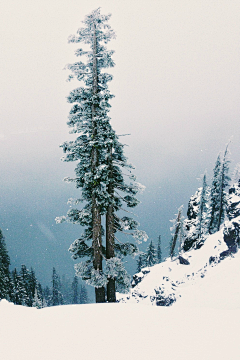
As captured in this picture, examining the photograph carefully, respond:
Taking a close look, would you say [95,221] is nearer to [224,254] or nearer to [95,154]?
[95,154]

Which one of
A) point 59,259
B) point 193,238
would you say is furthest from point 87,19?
point 59,259

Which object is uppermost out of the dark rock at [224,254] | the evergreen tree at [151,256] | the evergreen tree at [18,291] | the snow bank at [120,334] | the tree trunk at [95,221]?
the tree trunk at [95,221]

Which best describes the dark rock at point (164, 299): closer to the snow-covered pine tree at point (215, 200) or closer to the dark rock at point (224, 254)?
the dark rock at point (224, 254)

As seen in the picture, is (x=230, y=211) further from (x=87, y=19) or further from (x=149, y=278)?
(x=87, y=19)

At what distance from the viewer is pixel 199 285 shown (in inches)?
382

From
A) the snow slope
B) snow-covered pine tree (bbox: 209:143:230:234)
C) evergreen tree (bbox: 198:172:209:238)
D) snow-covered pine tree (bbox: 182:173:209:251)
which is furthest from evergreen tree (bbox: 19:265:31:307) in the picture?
snow-covered pine tree (bbox: 209:143:230:234)

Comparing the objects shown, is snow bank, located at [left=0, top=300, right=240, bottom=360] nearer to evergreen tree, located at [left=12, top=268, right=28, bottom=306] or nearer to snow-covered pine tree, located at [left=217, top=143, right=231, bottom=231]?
snow-covered pine tree, located at [left=217, top=143, right=231, bottom=231]

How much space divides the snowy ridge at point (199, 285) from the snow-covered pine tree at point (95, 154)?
383cm

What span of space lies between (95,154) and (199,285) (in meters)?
9.88

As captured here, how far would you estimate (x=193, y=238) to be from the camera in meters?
31.0

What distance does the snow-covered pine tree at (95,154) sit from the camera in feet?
25.0

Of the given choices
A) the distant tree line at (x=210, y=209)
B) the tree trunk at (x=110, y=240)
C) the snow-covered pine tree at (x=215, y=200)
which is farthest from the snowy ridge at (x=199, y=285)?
the snow-covered pine tree at (x=215, y=200)

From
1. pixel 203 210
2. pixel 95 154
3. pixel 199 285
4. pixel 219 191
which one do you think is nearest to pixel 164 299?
pixel 199 285

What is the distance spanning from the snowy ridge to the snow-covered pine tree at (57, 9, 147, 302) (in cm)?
383
